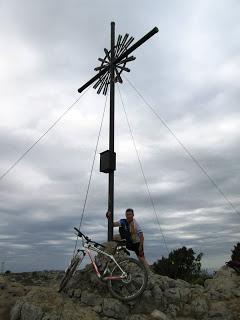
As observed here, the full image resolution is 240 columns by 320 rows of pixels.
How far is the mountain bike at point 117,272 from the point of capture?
12594mm

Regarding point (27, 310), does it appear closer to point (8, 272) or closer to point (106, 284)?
point (106, 284)

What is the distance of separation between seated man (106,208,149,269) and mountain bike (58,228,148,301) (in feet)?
2.21

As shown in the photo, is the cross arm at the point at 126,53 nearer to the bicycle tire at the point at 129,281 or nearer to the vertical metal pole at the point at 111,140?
the vertical metal pole at the point at 111,140

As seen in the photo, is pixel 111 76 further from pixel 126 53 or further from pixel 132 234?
pixel 132 234

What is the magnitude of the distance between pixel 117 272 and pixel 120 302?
99cm

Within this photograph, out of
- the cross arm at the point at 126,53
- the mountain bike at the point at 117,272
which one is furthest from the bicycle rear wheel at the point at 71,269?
the cross arm at the point at 126,53

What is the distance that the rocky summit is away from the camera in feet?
39.8

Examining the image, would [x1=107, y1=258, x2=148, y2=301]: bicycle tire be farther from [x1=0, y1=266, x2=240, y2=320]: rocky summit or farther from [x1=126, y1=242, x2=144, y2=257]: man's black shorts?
[x1=126, y1=242, x2=144, y2=257]: man's black shorts

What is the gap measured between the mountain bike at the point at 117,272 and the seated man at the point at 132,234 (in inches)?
26.5

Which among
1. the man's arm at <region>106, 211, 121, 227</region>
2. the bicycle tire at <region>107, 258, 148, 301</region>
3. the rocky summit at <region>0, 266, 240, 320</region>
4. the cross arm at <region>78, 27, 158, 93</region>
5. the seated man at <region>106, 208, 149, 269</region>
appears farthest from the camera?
the cross arm at <region>78, 27, 158, 93</region>

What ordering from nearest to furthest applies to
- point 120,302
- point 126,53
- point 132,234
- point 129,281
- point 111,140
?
1. point 120,302
2. point 129,281
3. point 132,234
4. point 111,140
5. point 126,53

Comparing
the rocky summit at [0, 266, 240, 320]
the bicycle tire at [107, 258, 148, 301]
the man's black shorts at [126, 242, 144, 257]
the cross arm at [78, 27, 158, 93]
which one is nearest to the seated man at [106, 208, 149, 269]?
the man's black shorts at [126, 242, 144, 257]

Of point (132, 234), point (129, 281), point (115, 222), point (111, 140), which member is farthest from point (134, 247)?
point (111, 140)

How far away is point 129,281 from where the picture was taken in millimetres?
12625
